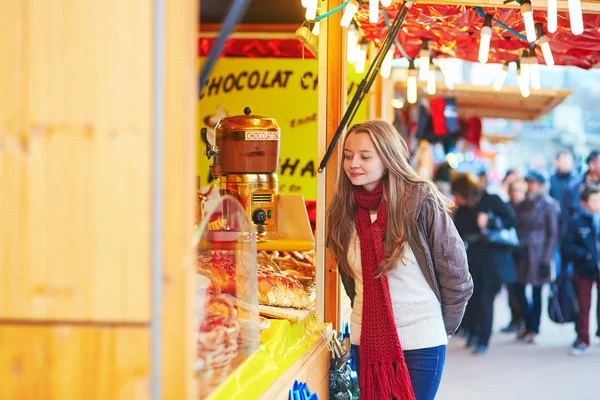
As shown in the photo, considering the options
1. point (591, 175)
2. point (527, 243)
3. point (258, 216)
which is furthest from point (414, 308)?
point (527, 243)

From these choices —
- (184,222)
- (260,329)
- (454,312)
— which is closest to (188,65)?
(184,222)

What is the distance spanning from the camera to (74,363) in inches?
74.9

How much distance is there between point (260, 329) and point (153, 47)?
70.6 inches

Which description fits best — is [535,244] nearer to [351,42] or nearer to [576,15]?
[351,42]

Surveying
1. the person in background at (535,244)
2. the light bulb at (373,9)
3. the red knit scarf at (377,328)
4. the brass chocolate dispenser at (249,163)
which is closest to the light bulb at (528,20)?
the light bulb at (373,9)

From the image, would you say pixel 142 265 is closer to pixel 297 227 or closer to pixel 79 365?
pixel 79 365

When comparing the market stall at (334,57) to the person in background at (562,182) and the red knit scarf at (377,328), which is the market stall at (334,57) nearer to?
the red knit scarf at (377,328)

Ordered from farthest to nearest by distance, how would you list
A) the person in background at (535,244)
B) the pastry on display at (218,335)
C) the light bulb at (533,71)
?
1. the person in background at (535,244)
2. the light bulb at (533,71)
3. the pastry on display at (218,335)

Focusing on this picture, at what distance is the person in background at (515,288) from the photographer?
10.4m

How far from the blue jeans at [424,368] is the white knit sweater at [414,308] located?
0.03m

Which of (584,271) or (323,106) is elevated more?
(323,106)

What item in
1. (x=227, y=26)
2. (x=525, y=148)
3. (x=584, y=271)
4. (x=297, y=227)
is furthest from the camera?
(x=525, y=148)

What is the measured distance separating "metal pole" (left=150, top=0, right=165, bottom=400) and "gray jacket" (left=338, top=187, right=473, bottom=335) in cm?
206

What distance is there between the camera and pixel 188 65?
1.89 m
